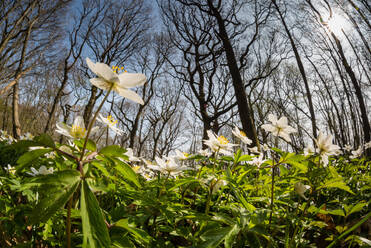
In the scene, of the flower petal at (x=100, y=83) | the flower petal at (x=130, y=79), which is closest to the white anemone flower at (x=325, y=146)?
the flower petal at (x=130, y=79)

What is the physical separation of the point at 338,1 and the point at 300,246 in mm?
11794

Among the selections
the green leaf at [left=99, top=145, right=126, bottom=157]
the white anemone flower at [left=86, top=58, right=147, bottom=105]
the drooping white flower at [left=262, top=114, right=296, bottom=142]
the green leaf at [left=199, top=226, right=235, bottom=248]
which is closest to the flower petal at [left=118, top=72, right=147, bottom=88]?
the white anemone flower at [left=86, top=58, right=147, bottom=105]

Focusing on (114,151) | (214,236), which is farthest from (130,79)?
(214,236)

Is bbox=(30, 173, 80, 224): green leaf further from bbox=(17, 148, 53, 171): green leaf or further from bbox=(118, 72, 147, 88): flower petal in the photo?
bbox=(118, 72, 147, 88): flower petal

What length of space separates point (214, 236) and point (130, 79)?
63cm

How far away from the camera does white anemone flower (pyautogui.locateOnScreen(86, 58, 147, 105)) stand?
71 cm

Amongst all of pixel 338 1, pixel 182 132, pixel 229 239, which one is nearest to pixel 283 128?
pixel 229 239

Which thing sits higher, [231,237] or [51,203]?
[51,203]

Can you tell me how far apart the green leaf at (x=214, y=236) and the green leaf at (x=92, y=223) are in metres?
0.31

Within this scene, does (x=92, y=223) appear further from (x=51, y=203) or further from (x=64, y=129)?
(x=64, y=129)

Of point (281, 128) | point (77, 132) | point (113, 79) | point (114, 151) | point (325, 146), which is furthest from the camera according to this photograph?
point (281, 128)

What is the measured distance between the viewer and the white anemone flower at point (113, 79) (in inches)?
28.1

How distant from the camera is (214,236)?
2.27 feet

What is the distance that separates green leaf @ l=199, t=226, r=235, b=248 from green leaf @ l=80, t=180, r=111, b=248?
0.31m
